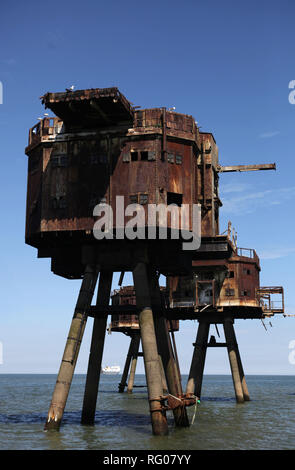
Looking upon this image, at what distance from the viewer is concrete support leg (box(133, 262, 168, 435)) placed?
79.3 ft

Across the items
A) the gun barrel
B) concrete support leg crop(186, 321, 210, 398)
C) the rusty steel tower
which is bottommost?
concrete support leg crop(186, 321, 210, 398)

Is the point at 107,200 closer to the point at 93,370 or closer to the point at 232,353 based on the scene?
the point at 93,370

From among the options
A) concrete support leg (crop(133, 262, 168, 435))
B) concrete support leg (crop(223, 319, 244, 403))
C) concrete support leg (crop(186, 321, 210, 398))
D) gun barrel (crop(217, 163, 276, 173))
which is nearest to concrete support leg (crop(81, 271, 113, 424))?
concrete support leg (crop(133, 262, 168, 435))

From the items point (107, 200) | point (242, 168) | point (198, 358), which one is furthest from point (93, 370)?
point (198, 358)

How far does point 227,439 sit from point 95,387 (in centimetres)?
669

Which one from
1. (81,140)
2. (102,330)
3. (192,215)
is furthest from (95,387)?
(81,140)

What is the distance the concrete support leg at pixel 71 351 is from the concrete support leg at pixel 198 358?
20554mm

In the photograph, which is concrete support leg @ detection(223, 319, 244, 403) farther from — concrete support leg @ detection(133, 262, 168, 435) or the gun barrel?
concrete support leg @ detection(133, 262, 168, 435)

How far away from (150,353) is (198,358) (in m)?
21.8

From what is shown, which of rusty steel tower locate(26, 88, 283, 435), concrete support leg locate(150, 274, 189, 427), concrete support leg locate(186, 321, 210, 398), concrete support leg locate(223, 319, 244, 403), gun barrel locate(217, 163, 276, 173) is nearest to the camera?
rusty steel tower locate(26, 88, 283, 435)

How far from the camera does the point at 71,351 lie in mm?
25875

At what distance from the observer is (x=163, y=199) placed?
1033 inches

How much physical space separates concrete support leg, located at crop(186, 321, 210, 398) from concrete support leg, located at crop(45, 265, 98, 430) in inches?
809

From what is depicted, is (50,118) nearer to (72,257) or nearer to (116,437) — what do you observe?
(72,257)
